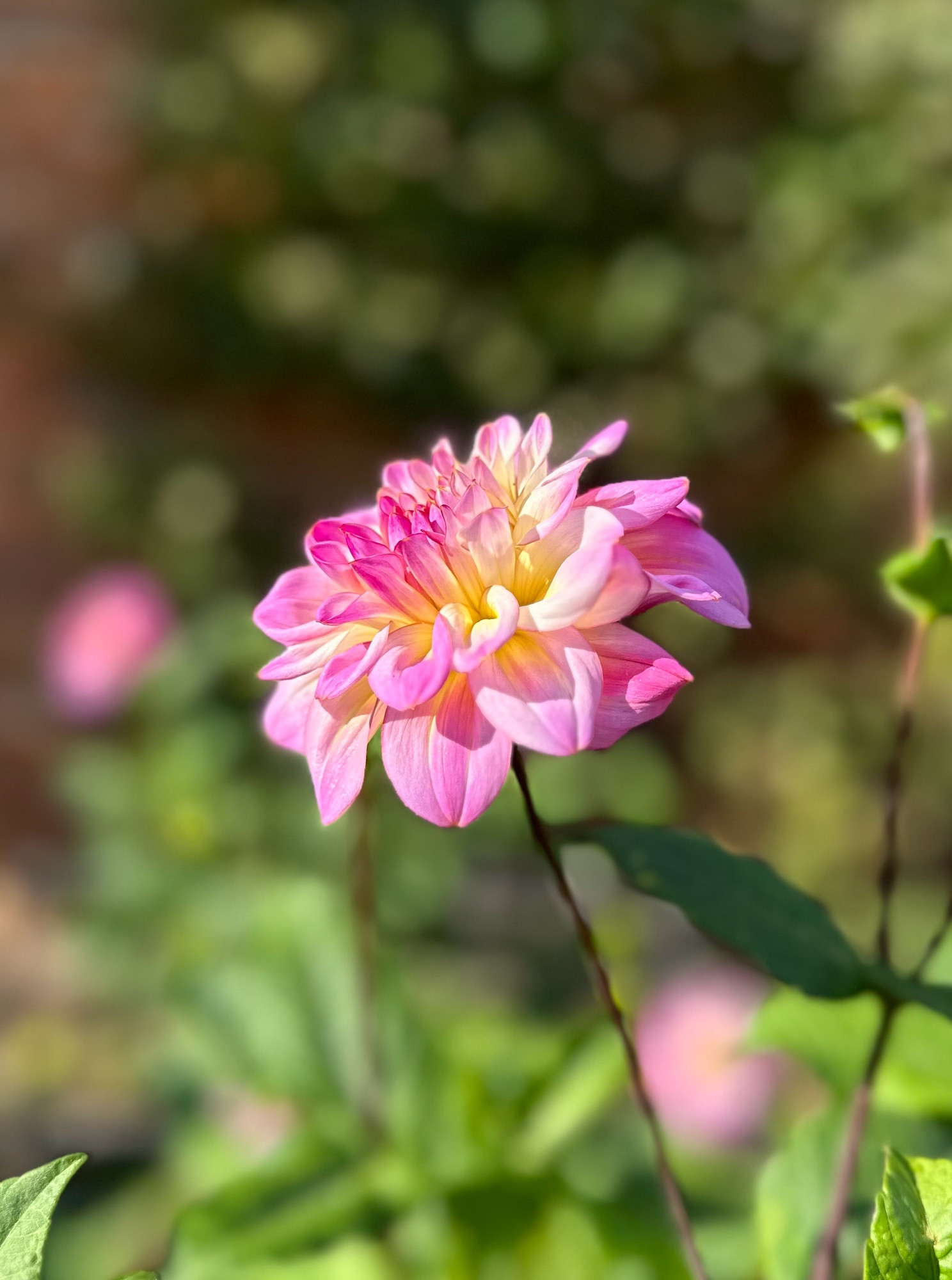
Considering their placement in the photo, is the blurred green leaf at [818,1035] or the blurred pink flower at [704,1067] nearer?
the blurred green leaf at [818,1035]

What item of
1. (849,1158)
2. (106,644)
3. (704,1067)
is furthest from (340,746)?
(106,644)

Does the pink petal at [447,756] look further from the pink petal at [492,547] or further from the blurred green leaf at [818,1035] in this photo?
the blurred green leaf at [818,1035]

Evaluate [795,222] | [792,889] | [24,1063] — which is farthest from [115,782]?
[795,222]

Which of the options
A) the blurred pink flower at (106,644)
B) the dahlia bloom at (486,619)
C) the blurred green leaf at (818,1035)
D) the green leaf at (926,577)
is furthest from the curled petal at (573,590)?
the blurred pink flower at (106,644)

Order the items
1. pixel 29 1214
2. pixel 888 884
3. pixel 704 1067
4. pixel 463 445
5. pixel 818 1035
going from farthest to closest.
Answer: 1. pixel 463 445
2. pixel 704 1067
3. pixel 818 1035
4. pixel 888 884
5. pixel 29 1214

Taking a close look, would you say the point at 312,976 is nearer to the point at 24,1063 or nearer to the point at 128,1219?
the point at 128,1219

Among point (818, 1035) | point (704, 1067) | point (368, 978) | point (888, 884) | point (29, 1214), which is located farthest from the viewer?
point (704, 1067)

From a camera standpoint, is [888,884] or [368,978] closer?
[888,884]

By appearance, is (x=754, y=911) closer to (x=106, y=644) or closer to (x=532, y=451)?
(x=532, y=451)
